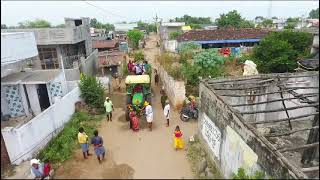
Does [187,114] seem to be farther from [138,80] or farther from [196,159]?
[196,159]

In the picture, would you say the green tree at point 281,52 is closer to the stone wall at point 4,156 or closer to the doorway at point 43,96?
the doorway at point 43,96

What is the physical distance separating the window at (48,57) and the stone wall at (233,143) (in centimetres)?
1323

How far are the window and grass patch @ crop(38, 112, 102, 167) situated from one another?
7.51 m

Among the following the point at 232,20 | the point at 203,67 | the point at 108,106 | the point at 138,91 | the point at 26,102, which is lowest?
the point at 108,106

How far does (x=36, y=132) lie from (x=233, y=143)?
747cm

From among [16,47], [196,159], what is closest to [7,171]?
[16,47]

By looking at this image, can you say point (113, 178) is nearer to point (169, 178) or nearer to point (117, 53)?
point (169, 178)

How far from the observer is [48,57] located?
2052cm

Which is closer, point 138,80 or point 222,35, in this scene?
point 138,80

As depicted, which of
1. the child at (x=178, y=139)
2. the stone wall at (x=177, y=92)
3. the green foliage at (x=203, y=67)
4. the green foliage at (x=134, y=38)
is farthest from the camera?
the green foliage at (x=134, y=38)

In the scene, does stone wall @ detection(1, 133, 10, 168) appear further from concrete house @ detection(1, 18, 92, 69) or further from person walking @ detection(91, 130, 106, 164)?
concrete house @ detection(1, 18, 92, 69)

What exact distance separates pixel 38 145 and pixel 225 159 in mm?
7190

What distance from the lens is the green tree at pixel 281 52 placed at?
22883 mm

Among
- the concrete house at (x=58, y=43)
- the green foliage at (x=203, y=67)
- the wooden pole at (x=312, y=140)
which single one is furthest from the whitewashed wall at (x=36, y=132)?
the wooden pole at (x=312, y=140)
